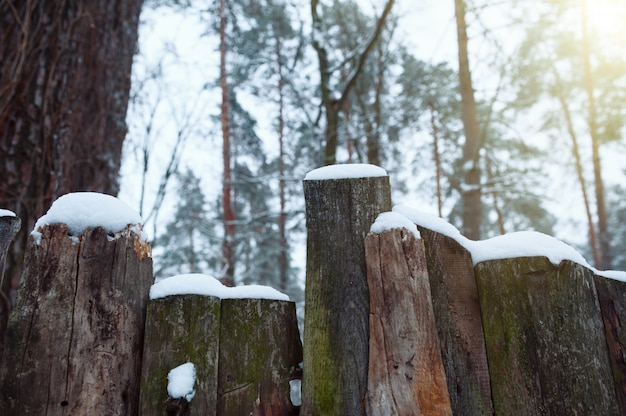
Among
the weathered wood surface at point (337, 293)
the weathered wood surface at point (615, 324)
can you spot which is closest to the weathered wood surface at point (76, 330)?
the weathered wood surface at point (337, 293)

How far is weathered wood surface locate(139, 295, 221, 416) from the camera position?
134 centimetres

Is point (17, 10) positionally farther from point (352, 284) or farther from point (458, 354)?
point (458, 354)

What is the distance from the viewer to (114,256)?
1419 mm

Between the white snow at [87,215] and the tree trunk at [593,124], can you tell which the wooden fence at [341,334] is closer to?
the white snow at [87,215]

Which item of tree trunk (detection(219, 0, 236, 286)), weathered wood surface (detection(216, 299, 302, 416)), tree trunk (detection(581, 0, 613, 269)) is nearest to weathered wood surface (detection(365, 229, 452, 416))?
weathered wood surface (detection(216, 299, 302, 416))

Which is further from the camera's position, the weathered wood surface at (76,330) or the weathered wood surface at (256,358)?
the weathered wood surface at (256,358)

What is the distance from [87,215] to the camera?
1.44 m

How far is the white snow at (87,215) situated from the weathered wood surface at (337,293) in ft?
2.05

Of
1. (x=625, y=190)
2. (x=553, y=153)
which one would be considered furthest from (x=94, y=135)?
(x=625, y=190)

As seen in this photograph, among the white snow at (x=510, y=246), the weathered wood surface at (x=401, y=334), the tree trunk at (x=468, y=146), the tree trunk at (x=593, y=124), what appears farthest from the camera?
the tree trunk at (x=593, y=124)

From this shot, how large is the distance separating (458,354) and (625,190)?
1828 centimetres

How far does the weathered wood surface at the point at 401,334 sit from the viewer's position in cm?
125

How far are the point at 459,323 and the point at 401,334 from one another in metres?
0.27

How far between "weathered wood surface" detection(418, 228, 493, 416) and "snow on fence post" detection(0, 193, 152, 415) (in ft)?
3.19
